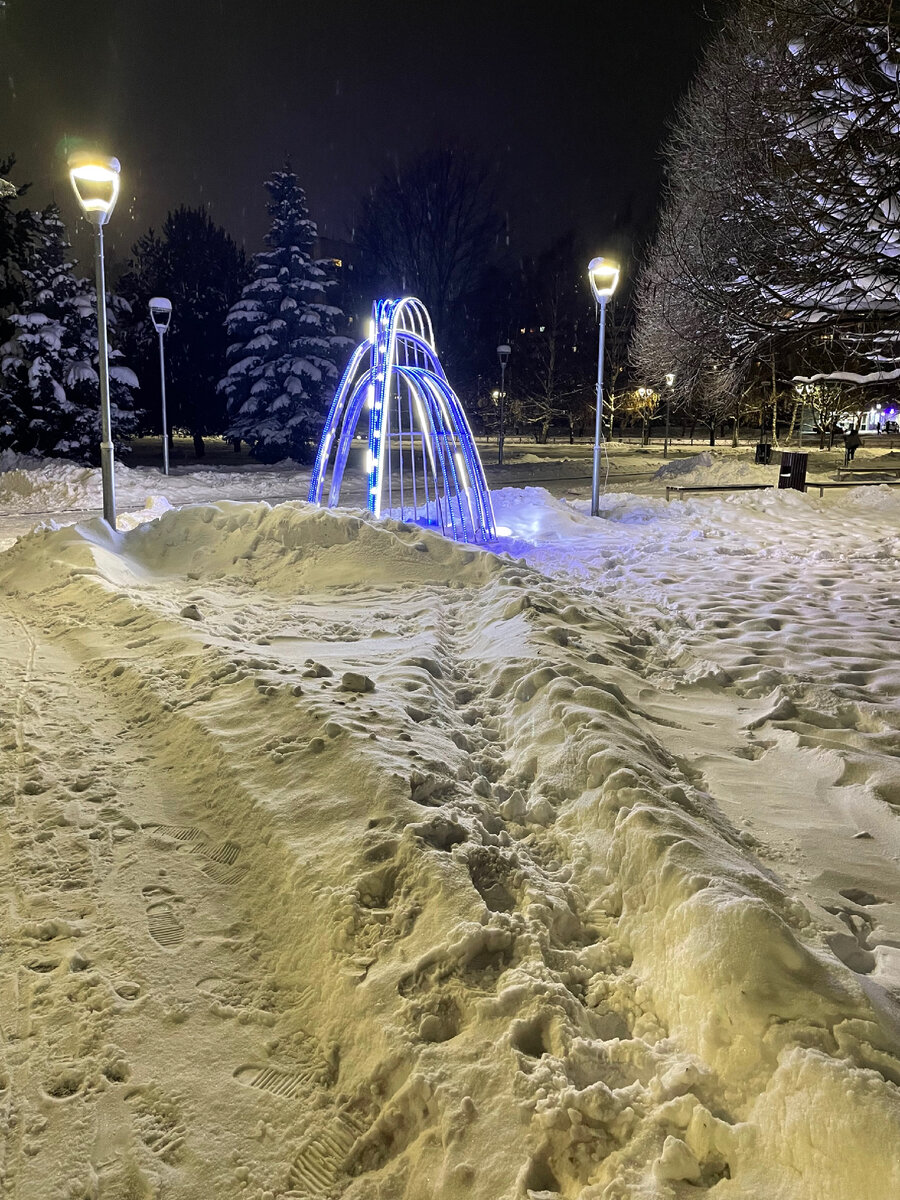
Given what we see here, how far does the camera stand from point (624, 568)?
31.9 ft

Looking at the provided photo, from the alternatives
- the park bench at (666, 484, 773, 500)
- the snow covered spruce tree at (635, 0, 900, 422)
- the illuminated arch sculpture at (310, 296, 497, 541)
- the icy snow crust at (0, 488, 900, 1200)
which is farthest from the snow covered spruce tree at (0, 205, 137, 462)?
the icy snow crust at (0, 488, 900, 1200)

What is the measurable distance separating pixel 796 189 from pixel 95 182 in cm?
981

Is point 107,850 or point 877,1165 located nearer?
point 877,1165

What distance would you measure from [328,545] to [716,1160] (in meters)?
7.38

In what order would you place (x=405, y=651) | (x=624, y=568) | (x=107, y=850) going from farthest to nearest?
(x=624, y=568) < (x=405, y=651) < (x=107, y=850)

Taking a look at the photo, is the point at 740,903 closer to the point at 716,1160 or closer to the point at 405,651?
the point at 716,1160

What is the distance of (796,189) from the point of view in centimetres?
1187

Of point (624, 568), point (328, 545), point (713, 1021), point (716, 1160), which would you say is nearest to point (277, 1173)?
point (716, 1160)

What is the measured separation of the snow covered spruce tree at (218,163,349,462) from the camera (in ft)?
92.7

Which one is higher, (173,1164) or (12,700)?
(12,700)

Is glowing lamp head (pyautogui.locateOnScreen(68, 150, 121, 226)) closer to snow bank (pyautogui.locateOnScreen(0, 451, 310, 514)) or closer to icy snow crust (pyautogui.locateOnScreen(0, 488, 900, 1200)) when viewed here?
icy snow crust (pyautogui.locateOnScreen(0, 488, 900, 1200))

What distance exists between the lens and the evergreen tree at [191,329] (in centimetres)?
3234

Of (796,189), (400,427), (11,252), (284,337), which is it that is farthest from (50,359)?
(796,189)

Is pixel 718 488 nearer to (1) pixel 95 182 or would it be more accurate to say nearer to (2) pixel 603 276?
(2) pixel 603 276
